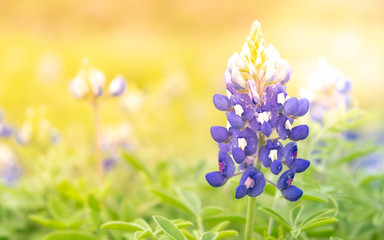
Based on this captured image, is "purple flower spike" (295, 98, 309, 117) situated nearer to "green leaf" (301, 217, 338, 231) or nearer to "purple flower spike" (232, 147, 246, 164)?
"purple flower spike" (232, 147, 246, 164)

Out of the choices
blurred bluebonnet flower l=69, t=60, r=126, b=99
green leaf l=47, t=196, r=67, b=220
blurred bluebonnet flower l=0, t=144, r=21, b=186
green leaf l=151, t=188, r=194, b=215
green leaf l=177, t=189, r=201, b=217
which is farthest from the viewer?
blurred bluebonnet flower l=0, t=144, r=21, b=186

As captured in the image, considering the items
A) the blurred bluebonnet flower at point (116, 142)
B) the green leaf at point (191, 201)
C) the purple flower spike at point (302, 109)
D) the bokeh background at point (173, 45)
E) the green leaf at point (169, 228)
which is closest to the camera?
the green leaf at point (169, 228)

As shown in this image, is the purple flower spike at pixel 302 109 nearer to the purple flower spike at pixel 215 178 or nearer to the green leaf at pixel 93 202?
the purple flower spike at pixel 215 178

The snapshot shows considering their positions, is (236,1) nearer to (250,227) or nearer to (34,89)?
(34,89)

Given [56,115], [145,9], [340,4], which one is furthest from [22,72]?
[340,4]

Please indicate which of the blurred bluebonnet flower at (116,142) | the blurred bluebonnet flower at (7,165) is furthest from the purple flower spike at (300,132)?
the blurred bluebonnet flower at (7,165)

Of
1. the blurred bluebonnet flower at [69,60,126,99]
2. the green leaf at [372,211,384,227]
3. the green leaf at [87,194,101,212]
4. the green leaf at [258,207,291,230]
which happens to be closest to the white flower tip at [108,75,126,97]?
the blurred bluebonnet flower at [69,60,126,99]

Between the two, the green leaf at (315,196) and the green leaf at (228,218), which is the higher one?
the green leaf at (315,196)
